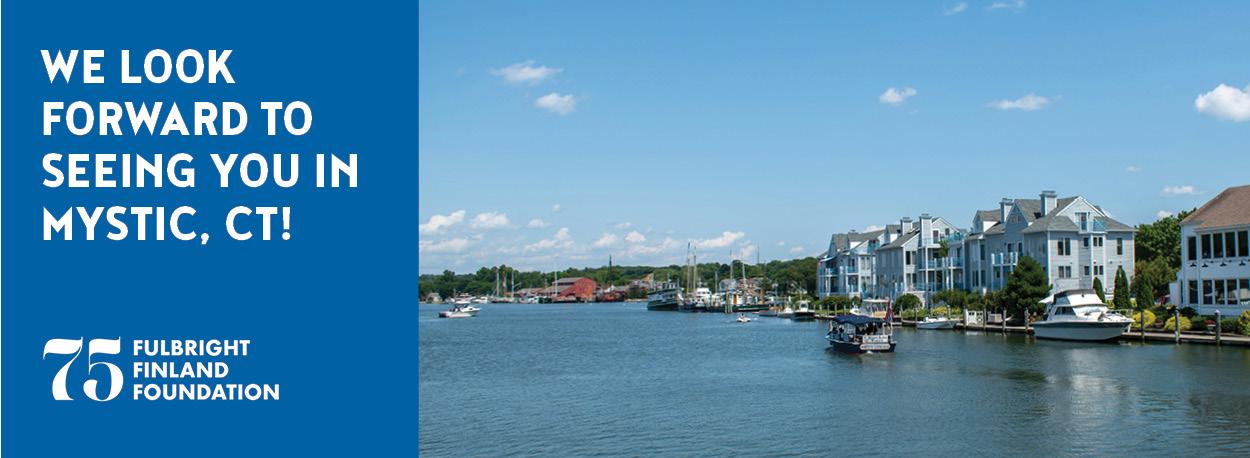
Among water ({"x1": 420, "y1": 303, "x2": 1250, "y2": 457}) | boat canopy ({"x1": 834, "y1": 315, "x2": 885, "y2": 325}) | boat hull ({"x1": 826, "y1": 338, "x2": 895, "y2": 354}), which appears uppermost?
boat canopy ({"x1": 834, "y1": 315, "x2": 885, "y2": 325})

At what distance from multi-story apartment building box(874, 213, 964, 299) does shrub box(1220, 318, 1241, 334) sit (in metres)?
42.9

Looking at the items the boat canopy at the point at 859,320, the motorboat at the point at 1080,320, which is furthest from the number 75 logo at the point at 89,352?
the motorboat at the point at 1080,320

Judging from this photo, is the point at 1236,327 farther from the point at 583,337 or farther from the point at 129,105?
the point at 129,105

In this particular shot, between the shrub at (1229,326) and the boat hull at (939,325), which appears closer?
the shrub at (1229,326)

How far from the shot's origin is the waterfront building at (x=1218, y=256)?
217 feet

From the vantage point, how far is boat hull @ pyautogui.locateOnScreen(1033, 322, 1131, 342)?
6819cm

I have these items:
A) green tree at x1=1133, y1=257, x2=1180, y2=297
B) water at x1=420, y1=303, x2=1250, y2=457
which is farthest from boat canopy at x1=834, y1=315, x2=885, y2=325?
green tree at x1=1133, y1=257, x2=1180, y2=297

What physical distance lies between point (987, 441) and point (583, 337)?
218 feet

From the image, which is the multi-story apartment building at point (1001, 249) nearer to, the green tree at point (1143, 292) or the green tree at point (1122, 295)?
the green tree at point (1143, 292)

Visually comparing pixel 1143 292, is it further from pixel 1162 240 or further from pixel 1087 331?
pixel 1162 240

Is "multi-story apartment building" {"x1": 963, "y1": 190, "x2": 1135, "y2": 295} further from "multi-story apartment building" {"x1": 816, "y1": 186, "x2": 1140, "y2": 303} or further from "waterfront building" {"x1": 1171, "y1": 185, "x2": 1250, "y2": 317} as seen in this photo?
"waterfront building" {"x1": 1171, "y1": 185, "x2": 1250, "y2": 317}

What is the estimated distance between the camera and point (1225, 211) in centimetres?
6975

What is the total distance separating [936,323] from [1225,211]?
27.0 m

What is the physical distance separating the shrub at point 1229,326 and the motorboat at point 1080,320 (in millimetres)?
6133
